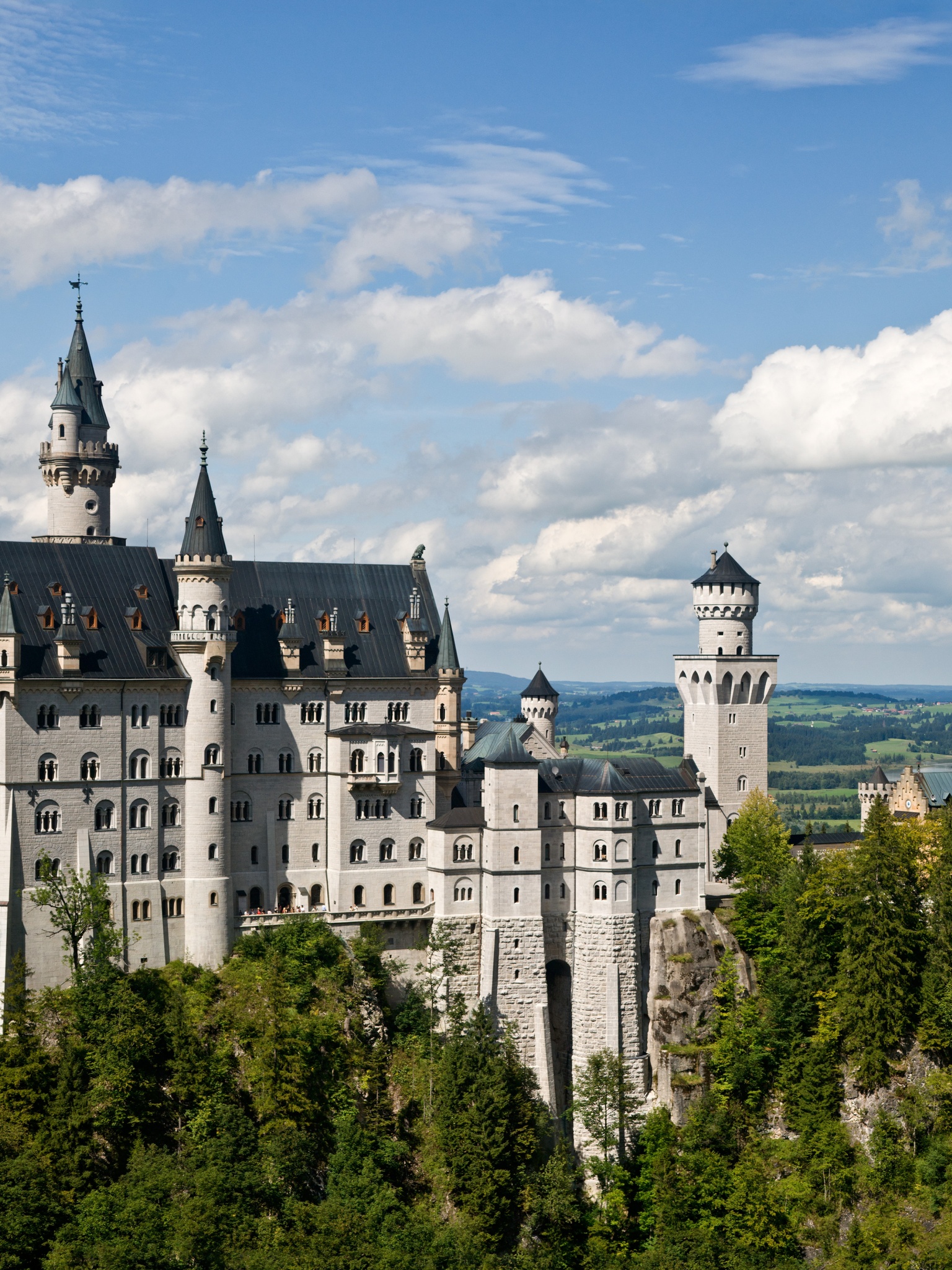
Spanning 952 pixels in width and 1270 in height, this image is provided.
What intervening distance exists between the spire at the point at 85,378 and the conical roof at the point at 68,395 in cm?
25

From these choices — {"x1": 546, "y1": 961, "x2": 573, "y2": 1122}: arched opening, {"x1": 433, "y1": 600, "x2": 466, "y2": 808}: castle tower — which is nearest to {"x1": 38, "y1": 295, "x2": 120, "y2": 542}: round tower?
{"x1": 433, "y1": 600, "x2": 466, "y2": 808}: castle tower

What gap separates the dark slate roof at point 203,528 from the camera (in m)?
99.5

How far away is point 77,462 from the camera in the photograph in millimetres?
112812

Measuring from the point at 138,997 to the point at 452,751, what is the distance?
27.9 m

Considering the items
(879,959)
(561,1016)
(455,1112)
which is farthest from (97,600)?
(879,959)

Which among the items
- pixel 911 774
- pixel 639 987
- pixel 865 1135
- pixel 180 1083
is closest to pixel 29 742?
pixel 180 1083

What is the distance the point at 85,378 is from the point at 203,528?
22.1 meters

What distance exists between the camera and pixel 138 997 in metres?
91.1

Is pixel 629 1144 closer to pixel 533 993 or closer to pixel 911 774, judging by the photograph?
pixel 533 993

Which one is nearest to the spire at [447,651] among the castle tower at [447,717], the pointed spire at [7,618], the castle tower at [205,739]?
the castle tower at [447,717]

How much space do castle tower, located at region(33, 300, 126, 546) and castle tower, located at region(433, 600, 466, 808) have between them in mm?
24429

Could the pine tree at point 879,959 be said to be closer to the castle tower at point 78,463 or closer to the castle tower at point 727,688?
the castle tower at point 727,688

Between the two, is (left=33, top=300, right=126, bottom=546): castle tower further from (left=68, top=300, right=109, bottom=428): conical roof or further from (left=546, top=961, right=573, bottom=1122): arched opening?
(left=546, top=961, right=573, bottom=1122): arched opening

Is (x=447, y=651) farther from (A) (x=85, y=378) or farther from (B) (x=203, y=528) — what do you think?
(A) (x=85, y=378)
